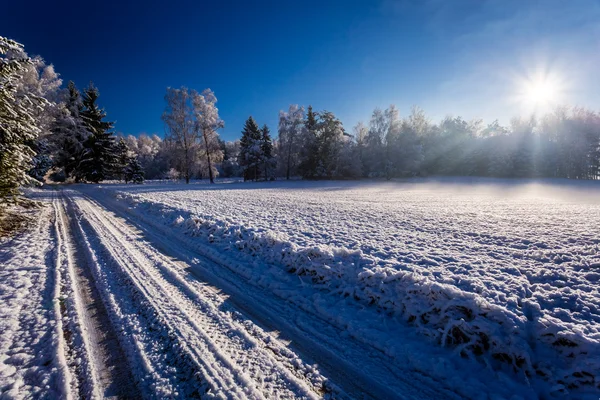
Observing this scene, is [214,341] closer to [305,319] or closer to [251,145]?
[305,319]

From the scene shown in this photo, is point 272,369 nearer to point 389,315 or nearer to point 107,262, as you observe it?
point 389,315

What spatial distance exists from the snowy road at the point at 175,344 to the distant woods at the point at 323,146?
29811 mm

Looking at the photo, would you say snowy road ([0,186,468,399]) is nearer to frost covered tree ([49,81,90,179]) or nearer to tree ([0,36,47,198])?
tree ([0,36,47,198])

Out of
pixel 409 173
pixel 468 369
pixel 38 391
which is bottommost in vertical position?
pixel 468 369

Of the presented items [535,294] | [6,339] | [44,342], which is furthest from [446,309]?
[6,339]

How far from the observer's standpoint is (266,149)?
42688mm

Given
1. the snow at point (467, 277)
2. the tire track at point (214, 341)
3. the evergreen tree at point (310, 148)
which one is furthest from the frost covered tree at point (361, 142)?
the tire track at point (214, 341)

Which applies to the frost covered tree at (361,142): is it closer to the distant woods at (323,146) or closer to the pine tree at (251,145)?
the distant woods at (323,146)

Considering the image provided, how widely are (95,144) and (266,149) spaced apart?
24.8m

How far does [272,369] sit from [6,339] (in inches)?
127

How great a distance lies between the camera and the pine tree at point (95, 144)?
108ft

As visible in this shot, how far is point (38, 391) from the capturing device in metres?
2.23

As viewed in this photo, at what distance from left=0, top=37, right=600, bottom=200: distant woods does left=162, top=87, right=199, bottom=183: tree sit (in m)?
0.12

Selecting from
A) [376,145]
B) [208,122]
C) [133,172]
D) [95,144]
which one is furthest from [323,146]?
Result: [133,172]
